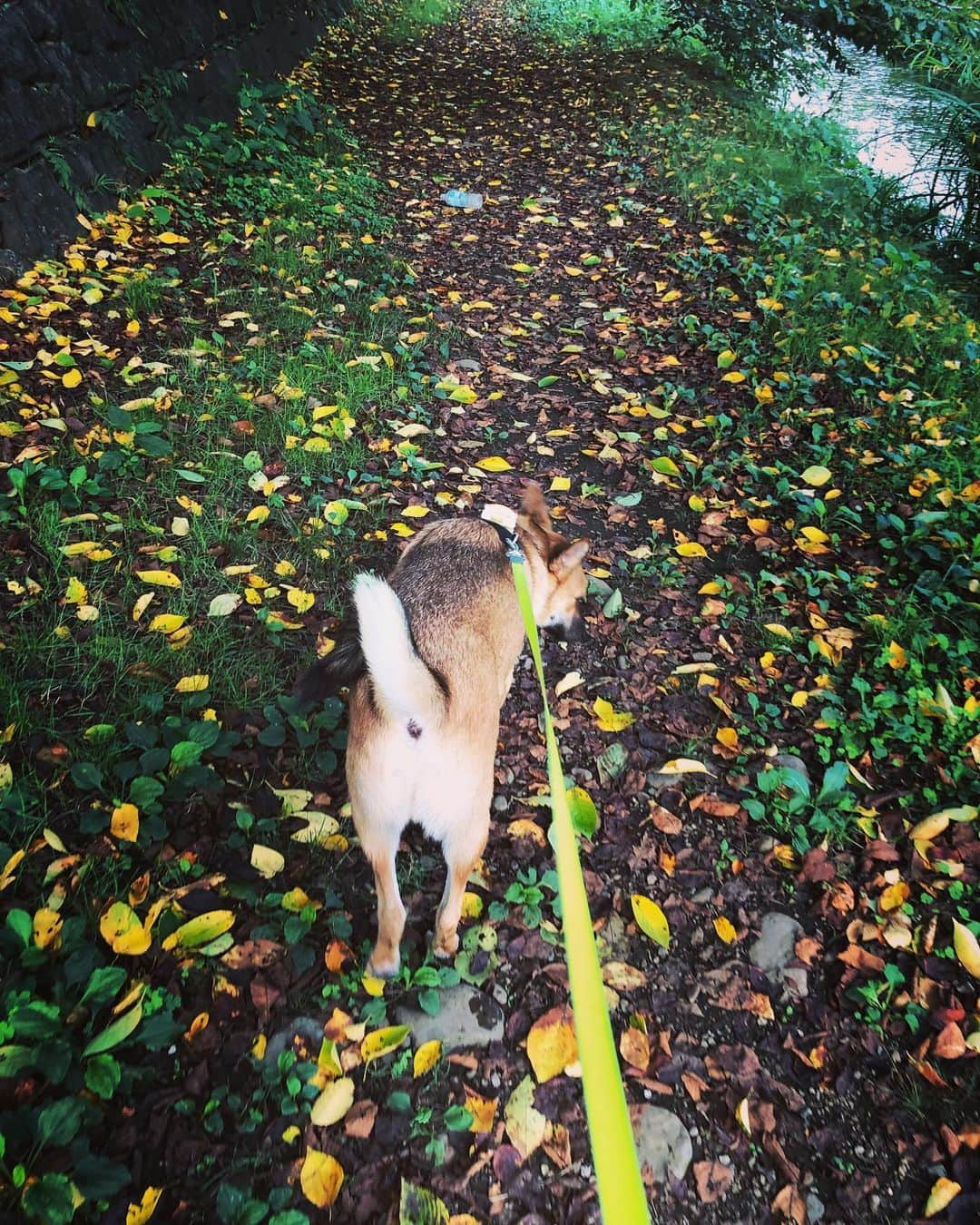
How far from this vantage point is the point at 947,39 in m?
7.09

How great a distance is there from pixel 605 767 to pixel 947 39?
8536 millimetres

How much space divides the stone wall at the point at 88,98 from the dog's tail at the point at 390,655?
3989 mm

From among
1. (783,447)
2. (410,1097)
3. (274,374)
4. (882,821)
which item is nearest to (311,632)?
(410,1097)

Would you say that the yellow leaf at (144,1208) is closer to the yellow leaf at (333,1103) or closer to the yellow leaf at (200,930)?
the yellow leaf at (333,1103)

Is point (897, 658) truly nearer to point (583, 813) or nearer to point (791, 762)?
point (791, 762)

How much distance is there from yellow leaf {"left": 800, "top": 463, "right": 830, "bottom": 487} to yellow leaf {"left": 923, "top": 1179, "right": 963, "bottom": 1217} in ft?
10.7

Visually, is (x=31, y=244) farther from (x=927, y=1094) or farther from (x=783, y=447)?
(x=927, y=1094)

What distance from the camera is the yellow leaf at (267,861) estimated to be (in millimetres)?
2354

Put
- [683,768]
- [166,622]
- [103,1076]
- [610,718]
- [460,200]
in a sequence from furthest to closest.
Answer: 1. [460,200]
2. [610,718]
3. [166,622]
4. [683,768]
5. [103,1076]

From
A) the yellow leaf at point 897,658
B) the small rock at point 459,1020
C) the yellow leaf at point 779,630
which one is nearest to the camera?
the small rock at point 459,1020

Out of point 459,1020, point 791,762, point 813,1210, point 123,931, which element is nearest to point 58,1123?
point 123,931

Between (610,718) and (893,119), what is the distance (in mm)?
6745

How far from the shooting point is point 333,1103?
1928mm

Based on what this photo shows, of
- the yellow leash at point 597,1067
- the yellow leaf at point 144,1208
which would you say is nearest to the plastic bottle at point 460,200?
the yellow leash at point 597,1067
